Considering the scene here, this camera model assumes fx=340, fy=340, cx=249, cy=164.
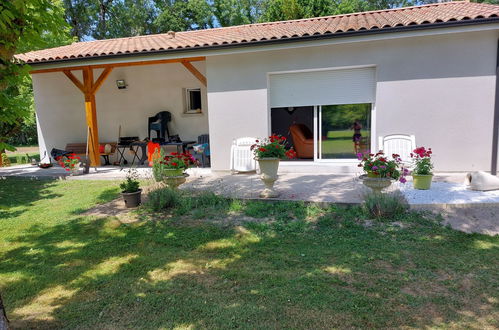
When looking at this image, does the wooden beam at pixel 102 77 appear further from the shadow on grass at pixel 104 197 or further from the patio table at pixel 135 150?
the shadow on grass at pixel 104 197

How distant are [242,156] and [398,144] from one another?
374 cm

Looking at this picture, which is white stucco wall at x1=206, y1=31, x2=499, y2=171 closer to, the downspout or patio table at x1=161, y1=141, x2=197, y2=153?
the downspout

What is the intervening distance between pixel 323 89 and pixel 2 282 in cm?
726

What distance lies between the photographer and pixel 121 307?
308cm

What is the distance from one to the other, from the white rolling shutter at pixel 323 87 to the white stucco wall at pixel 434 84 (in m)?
0.22

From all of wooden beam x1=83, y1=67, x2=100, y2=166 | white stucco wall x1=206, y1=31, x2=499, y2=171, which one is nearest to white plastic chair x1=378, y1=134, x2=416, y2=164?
white stucco wall x1=206, y1=31, x2=499, y2=171

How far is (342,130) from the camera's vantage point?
975 cm

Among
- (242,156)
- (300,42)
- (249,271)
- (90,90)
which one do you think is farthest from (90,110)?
(249,271)

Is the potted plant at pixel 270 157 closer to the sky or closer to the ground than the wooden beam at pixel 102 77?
closer to the ground

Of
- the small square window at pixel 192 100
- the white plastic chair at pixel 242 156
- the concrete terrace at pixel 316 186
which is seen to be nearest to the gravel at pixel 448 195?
the concrete terrace at pixel 316 186

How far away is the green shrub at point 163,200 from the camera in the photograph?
592cm

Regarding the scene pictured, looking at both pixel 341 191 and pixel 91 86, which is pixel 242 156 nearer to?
pixel 341 191

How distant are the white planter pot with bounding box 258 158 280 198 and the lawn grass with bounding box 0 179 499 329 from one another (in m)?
0.44

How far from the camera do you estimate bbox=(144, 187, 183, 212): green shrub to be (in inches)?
233
